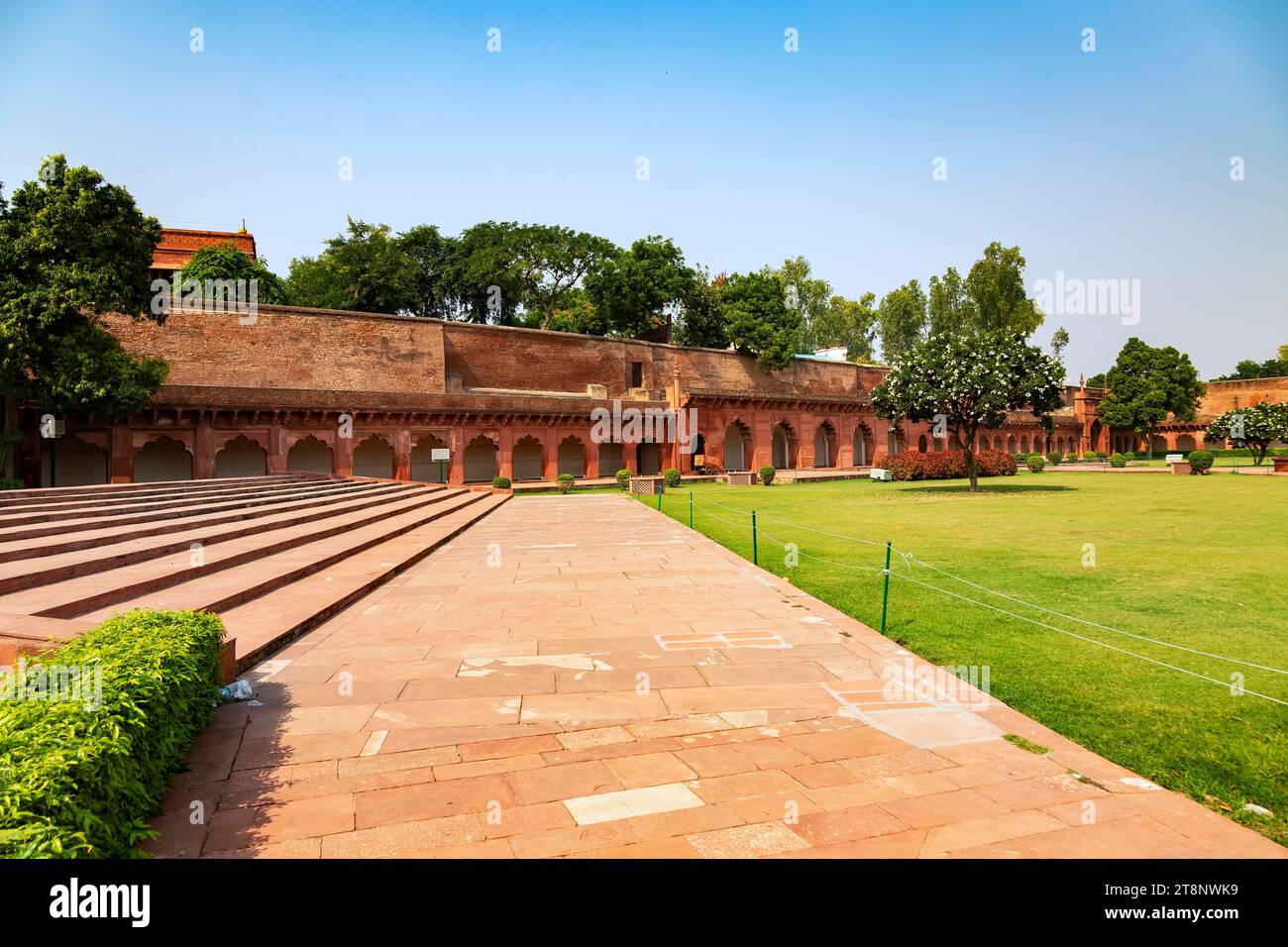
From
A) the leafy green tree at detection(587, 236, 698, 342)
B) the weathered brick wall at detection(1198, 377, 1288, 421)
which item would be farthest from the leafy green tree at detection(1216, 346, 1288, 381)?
the leafy green tree at detection(587, 236, 698, 342)

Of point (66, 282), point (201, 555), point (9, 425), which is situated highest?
point (66, 282)

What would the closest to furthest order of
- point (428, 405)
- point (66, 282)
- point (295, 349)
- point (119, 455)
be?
1. point (66, 282)
2. point (119, 455)
3. point (428, 405)
4. point (295, 349)

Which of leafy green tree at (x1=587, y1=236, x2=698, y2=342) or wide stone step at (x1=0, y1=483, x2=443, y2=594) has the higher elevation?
leafy green tree at (x1=587, y1=236, x2=698, y2=342)

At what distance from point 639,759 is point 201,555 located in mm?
7788

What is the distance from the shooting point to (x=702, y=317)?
5106cm

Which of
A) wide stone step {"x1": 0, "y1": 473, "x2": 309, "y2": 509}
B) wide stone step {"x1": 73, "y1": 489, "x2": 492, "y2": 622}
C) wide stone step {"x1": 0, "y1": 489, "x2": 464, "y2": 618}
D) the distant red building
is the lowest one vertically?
wide stone step {"x1": 73, "y1": 489, "x2": 492, "y2": 622}

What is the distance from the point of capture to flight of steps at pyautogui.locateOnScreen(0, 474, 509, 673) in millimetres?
6320

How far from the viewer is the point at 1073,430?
6625cm

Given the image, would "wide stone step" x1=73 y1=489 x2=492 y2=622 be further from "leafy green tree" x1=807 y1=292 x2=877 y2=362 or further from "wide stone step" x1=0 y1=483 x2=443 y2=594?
"leafy green tree" x1=807 y1=292 x2=877 y2=362

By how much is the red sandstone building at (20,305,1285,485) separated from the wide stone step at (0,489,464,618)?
1657 cm

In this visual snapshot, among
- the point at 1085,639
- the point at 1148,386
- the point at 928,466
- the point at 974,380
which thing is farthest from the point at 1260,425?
the point at 1085,639

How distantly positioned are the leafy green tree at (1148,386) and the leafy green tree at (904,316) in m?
16.8

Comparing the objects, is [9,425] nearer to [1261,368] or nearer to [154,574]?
[154,574]
